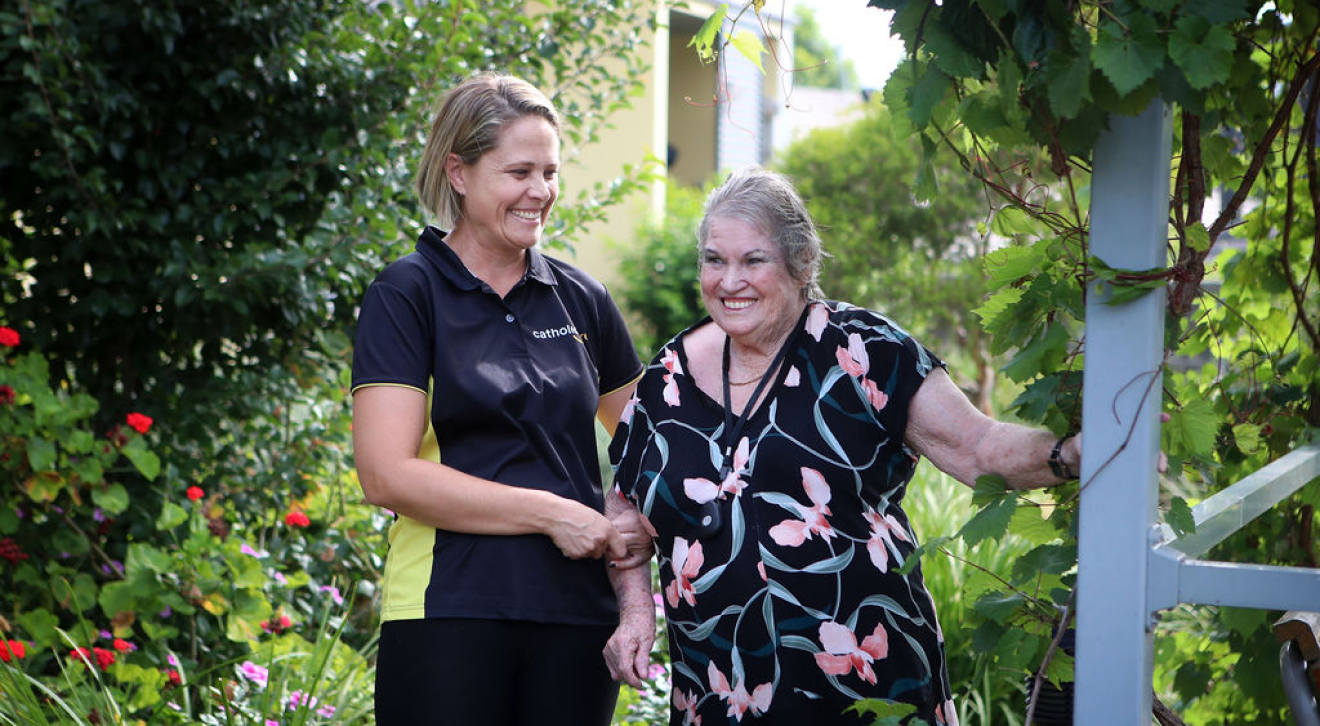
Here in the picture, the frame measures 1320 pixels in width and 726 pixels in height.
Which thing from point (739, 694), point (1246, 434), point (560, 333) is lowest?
point (739, 694)

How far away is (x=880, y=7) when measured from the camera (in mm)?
1622

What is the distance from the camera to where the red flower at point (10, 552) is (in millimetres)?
3777

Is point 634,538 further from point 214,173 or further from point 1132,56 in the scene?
point 214,173

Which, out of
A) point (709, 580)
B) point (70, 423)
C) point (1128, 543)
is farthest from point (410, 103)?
point (1128, 543)

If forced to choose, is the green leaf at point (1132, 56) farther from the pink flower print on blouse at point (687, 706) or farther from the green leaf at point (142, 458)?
the green leaf at point (142, 458)

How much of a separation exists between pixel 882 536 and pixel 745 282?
21.2 inches

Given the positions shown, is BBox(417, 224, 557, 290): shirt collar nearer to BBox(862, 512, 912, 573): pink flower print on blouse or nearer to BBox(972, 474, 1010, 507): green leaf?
BBox(862, 512, 912, 573): pink flower print on blouse

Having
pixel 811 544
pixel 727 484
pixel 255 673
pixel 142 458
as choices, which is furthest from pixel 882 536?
pixel 142 458

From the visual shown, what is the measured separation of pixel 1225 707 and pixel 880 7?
232 centimetres

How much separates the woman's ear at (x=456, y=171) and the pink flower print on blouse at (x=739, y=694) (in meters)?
1.07

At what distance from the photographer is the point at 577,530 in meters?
2.36

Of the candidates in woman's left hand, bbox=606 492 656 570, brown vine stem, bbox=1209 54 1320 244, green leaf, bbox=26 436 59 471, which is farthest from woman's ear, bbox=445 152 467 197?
green leaf, bbox=26 436 59 471

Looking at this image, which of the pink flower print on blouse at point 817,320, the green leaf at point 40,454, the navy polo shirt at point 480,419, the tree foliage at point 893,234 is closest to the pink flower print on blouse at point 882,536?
the pink flower print on blouse at point 817,320

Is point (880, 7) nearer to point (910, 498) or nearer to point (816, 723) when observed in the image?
point (816, 723)
